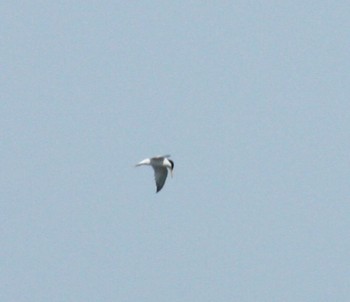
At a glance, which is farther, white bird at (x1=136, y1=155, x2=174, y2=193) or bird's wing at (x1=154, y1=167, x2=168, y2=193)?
bird's wing at (x1=154, y1=167, x2=168, y2=193)

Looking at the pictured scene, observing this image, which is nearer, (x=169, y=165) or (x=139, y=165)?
(x=139, y=165)

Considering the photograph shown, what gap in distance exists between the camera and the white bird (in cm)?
7541

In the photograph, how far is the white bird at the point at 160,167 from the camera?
247 ft

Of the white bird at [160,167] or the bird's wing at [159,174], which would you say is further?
the bird's wing at [159,174]

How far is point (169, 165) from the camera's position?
7644cm

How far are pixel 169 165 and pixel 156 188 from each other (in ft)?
8.31

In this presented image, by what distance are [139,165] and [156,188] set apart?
712cm

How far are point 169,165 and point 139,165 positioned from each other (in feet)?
18.5

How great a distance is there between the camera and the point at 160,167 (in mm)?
77312

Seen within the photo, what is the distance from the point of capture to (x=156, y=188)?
78000 millimetres

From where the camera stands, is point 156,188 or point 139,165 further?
point 156,188

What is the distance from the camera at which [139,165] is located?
71.2 metres
